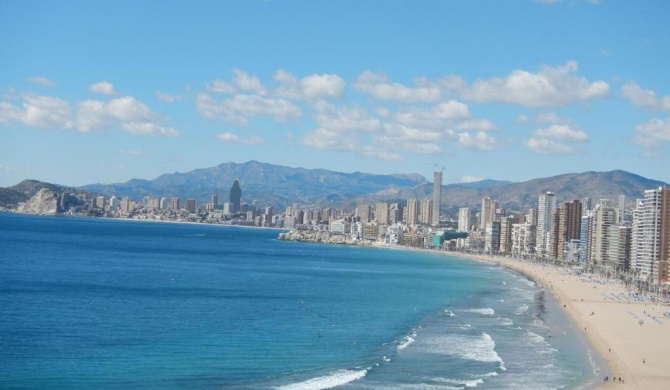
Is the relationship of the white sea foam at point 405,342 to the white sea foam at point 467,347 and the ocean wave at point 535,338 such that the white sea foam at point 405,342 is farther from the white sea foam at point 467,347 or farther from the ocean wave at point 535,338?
the ocean wave at point 535,338

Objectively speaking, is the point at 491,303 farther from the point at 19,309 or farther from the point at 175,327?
the point at 19,309

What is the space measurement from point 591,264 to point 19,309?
8566 cm

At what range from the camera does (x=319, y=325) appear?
42062mm

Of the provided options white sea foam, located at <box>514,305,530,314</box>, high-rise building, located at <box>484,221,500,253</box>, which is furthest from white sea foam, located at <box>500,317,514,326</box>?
high-rise building, located at <box>484,221,500,253</box>

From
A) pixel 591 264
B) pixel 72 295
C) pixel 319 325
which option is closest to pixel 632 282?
pixel 591 264

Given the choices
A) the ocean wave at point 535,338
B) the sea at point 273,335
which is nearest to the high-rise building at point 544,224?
the sea at point 273,335

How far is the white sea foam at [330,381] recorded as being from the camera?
2734 centimetres

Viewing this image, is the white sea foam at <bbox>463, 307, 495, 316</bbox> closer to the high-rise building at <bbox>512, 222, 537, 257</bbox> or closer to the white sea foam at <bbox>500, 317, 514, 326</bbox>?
the white sea foam at <bbox>500, 317, 514, 326</bbox>

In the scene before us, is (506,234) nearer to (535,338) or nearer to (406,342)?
(535,338)

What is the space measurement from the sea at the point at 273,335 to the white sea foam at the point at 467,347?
7cm

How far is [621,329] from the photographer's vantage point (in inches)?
1791

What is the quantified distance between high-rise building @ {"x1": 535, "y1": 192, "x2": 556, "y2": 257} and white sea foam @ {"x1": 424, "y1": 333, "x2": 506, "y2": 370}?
4186 inches

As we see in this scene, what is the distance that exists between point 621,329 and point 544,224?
115m

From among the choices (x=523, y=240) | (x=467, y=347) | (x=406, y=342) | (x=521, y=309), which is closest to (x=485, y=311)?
(x=521, y=309)
